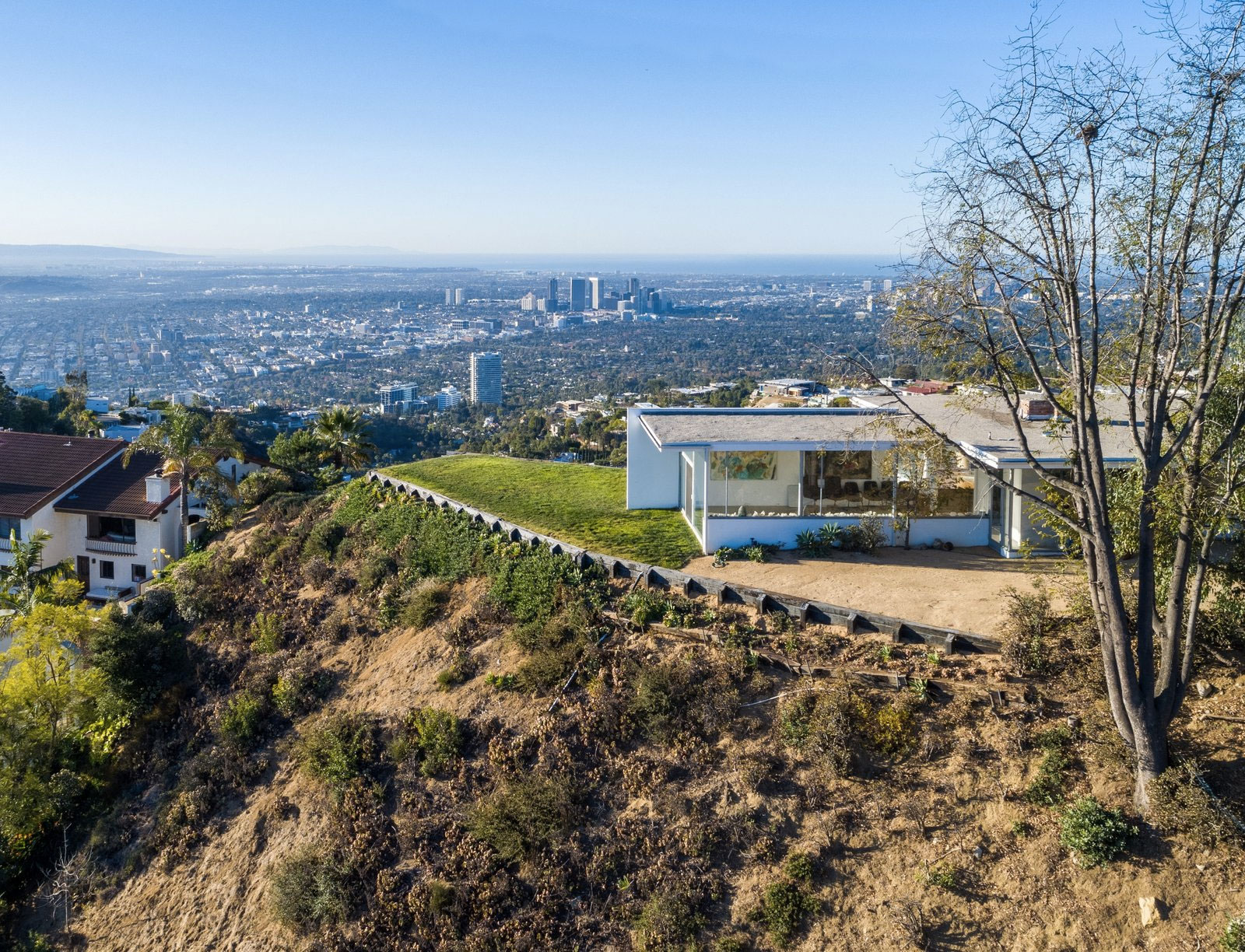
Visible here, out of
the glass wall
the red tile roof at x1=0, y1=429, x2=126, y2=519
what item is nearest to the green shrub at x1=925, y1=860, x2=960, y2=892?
the glass wall

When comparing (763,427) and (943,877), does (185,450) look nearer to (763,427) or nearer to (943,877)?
(763,427)

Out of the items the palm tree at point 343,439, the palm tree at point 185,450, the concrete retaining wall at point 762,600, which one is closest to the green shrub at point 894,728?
the concrete retaining wall at point 762,600

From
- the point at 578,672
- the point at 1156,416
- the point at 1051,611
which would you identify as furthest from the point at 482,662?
the point at 1156,416

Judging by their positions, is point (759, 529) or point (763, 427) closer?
point (759, 529)

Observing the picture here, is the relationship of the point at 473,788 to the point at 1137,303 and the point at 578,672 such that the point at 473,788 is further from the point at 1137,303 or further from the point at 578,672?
the point at 1137,303

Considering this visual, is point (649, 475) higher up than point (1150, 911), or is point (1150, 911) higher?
point (649, 475)

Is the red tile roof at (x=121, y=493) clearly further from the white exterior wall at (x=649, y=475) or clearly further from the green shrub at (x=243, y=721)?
the white exterior wall at (x=649, y=475)

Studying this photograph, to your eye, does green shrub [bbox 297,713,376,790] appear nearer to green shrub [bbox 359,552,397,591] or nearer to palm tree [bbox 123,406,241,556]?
green shrub [bbox 359,552,397,591]

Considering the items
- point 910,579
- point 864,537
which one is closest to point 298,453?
point 864,537
